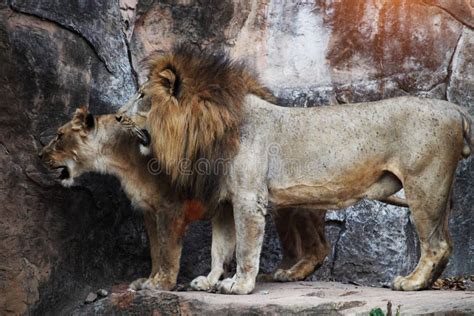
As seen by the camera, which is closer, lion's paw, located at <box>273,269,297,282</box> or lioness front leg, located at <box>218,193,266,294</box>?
lioness front leg, located at <box>218,193,266,294</box>

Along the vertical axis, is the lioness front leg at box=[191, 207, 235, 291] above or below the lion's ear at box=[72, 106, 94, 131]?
below

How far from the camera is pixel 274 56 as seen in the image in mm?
9914

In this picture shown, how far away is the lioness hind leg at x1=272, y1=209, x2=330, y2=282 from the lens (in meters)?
8.58

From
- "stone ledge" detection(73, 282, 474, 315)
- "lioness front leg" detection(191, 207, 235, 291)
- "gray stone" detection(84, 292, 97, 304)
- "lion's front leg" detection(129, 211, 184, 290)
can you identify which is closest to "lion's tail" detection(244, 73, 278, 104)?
"lioness front leg" detection(191, 207, 235, 291)

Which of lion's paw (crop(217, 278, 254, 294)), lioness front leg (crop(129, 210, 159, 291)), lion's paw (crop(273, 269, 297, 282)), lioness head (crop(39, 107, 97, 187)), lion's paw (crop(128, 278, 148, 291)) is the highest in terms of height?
lioness head (crop(39, 107, 97, 187))

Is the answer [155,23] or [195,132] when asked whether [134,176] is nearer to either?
[195,132]

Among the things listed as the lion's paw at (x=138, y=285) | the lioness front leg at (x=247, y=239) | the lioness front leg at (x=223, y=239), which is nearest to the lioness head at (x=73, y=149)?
the lion's paw at (x=138, y=285)

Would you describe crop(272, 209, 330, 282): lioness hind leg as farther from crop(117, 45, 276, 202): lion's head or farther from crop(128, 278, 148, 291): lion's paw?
crop(128, 278, 148, 291): lion's paw

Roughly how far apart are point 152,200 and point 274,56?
7.60 feet

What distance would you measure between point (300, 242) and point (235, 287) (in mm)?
1179

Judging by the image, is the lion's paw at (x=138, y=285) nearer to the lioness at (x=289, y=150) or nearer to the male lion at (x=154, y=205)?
the male lion at (x=154, y=205)

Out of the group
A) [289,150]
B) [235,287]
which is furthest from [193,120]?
[235,287]

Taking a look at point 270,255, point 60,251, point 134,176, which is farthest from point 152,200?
point 270,255

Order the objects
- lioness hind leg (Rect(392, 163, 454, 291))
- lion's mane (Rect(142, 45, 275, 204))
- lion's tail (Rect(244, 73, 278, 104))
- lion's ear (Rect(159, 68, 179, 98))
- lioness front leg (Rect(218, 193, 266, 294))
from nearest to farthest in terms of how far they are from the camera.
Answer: lioness hind leg (Rect(392, 163, 454, 291)) < lioness front leg (Rect(218, 193, 266, 294)) < lion's mane (Rect(142, 45, 275, 204)) < lion's ear (Rect(159, 68, 179, 98)) < lion's tail (Rect(244, 73, 278, 104))
